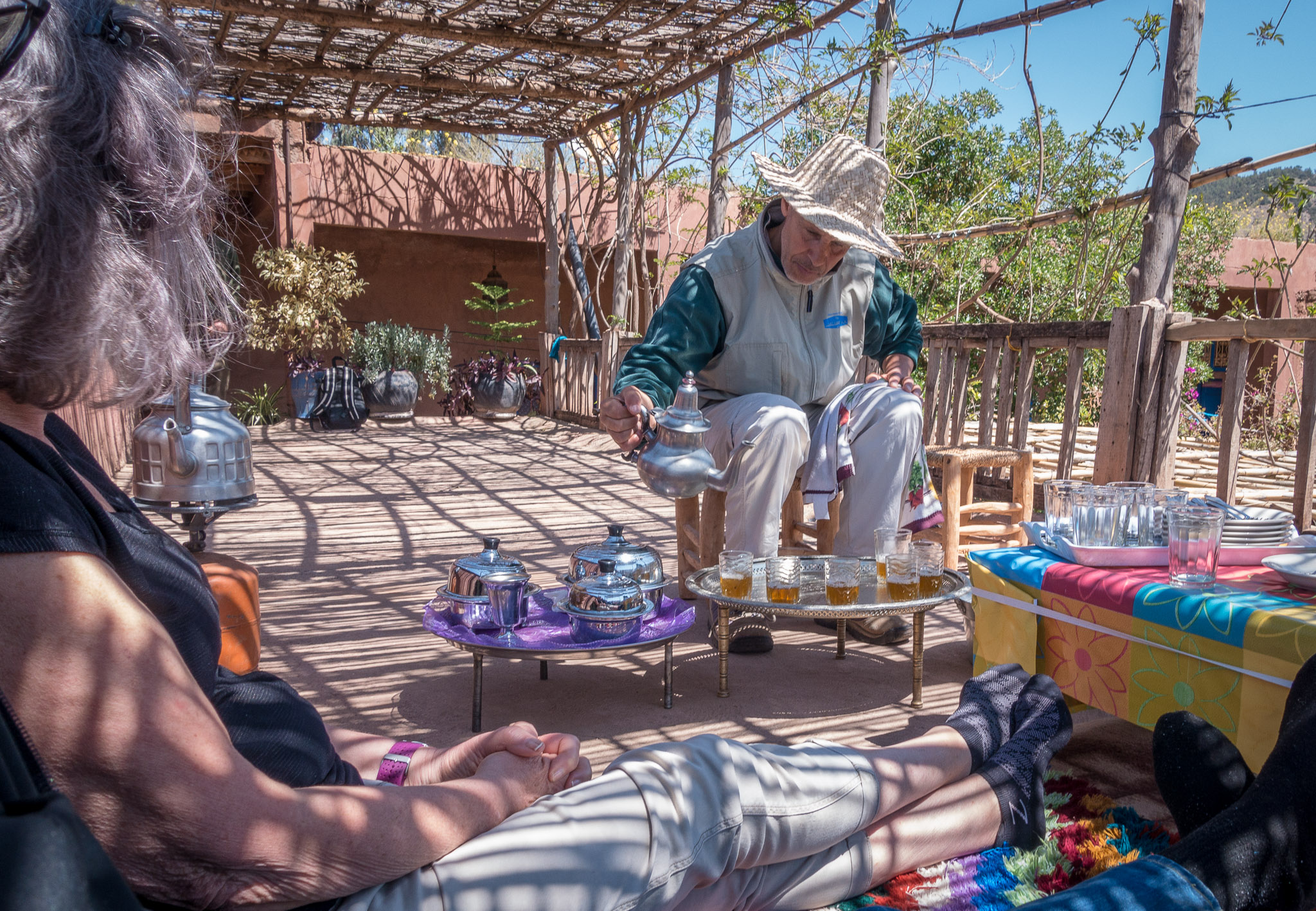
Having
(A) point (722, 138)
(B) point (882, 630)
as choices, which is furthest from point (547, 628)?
(A) point (722, 138)

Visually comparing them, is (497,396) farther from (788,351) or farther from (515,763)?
(515,763)

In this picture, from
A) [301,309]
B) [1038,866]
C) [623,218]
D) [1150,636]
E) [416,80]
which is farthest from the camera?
[301,309]

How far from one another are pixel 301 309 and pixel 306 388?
0.81m

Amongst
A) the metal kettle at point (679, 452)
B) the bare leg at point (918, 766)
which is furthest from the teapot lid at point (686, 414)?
the bare leg at point (918, 766)

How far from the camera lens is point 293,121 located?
995 cm

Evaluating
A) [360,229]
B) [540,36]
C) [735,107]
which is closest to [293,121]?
[360,229]

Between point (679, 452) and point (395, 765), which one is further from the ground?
point (679, 452)

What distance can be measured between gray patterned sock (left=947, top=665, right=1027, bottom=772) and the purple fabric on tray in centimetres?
76

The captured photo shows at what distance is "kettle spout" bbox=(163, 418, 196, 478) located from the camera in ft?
8.04

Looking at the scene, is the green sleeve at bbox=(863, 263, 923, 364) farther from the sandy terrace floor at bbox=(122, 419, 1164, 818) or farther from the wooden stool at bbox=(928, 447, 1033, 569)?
the sandy terrace floor at bbox=(122, 419, 1164, 818)

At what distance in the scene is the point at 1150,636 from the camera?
6.46ft

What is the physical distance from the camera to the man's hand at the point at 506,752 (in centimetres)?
138

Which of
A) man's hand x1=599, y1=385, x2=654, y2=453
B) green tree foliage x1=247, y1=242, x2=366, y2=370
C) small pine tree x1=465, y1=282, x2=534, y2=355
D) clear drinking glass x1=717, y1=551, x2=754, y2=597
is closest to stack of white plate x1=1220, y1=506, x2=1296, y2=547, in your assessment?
clear drinking glass x1=717, y1=551, x2=754, y2=597

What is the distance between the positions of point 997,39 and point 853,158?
3644mm
